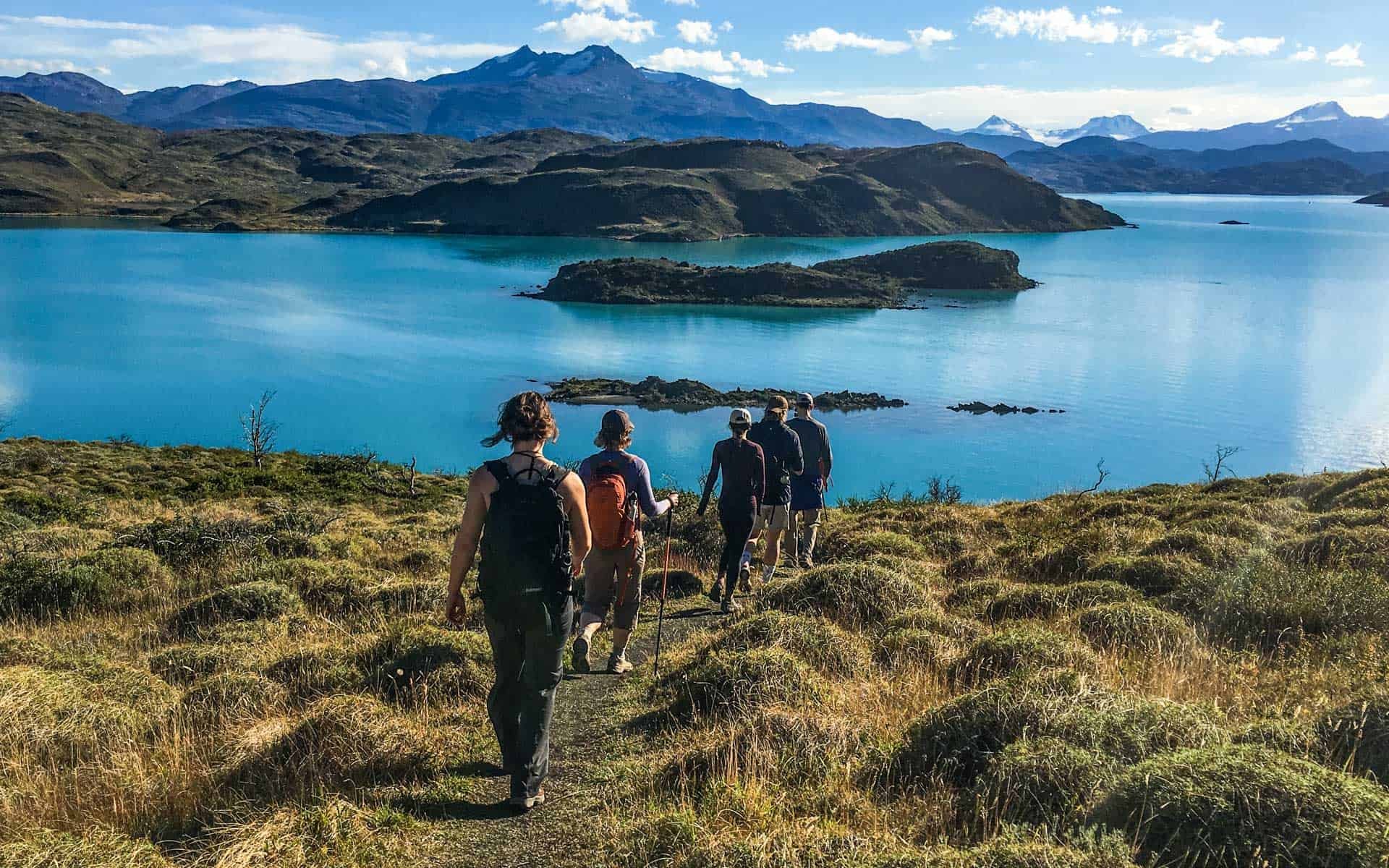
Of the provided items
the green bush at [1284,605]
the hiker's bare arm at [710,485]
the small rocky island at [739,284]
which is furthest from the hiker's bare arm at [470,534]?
the small rocky island at [739,284]

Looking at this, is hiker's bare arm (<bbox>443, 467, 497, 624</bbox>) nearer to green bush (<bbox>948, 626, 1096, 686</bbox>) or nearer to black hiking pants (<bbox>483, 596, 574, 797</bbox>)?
black hiking pants (<bbox>483, 596, 574, 797</bbox>)

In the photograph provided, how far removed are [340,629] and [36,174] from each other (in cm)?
21741

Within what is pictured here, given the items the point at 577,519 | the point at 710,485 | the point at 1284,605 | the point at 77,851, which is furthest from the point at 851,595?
the point at 77,851

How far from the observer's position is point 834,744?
517 cm

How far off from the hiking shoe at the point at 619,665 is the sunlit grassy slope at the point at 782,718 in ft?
0.66

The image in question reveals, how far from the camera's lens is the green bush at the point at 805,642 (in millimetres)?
6828

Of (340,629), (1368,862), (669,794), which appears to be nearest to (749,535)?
(340,629)

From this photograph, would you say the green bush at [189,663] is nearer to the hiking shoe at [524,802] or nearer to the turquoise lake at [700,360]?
the hiking shoe at [524,802]

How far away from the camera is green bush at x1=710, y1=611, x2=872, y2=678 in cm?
683

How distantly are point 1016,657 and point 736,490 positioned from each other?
11.2 ft

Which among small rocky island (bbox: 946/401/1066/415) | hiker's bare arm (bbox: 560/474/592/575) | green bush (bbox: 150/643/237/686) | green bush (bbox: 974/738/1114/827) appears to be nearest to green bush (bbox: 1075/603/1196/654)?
green bush (bbox: 974/738/1114/827)

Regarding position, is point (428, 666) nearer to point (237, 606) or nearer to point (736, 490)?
point (237, 606)

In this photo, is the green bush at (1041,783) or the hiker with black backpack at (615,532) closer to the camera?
the green bush at (1041,783)

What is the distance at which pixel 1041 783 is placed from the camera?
440cm
